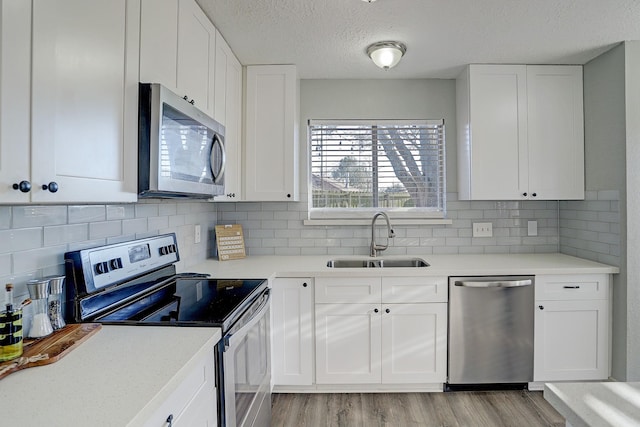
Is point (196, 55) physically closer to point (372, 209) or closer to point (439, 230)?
point (372, 209)

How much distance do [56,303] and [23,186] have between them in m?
0.58

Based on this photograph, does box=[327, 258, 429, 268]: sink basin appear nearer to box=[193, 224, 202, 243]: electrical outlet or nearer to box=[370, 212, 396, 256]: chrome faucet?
box=[370, 212, 396, 256]: chrome faucet

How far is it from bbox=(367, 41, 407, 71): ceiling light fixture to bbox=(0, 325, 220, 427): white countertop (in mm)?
1941

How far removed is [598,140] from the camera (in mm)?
2500

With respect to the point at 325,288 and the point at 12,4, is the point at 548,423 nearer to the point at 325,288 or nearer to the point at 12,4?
the point at 325,288

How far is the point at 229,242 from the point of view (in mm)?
2734

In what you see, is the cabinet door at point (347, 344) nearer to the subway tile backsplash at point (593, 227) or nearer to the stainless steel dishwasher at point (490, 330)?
the stainless steel dishwasher at point (490, 330)

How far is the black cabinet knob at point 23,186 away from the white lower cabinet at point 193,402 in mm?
561

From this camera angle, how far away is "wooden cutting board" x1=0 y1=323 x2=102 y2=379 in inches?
36.0

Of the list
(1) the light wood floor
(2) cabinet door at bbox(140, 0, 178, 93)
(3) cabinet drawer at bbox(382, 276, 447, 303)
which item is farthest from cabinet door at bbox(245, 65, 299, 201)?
(1) the light wood floor

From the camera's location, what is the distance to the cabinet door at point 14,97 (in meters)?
0.73

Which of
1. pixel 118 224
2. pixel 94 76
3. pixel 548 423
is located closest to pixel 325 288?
pixel 118 224

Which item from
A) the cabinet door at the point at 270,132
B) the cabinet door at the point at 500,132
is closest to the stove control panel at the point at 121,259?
the cabinet door at the point at 270,132

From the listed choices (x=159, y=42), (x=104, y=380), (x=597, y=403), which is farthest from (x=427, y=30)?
(x=104, y=380)
